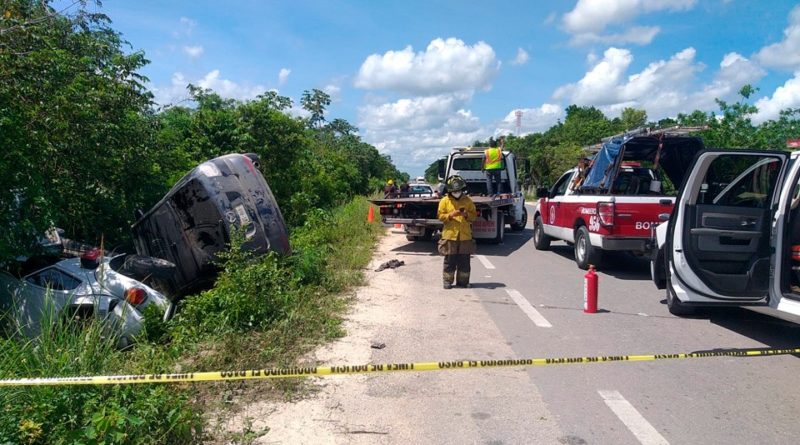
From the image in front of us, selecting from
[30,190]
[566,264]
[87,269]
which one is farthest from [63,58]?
[566,264]

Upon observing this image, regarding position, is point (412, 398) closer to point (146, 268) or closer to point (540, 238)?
point (146, 268)

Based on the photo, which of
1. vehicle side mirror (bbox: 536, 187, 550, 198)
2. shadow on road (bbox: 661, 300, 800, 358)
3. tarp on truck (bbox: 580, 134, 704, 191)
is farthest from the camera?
vehicle side mirror (bbox: 536, 187, 550, 198)

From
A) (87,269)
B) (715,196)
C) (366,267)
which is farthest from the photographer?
(366,267)

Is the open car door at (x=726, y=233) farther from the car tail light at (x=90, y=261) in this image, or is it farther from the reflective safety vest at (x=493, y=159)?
the reflective safety vest at (x=493, y=159)

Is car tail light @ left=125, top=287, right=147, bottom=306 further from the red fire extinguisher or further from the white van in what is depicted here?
the white van

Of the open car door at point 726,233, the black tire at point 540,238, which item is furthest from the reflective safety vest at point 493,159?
the open car door at point 726,233

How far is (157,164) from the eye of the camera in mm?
9484

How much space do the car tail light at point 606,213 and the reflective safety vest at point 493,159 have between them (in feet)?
18.7

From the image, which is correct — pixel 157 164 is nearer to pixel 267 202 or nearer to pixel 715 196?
pixel 267 202

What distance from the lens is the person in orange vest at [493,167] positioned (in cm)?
1468

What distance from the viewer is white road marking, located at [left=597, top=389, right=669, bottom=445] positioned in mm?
3689

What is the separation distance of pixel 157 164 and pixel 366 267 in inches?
161

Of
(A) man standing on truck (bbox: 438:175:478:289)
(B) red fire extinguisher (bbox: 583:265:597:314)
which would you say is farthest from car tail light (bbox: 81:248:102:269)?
(B) red fire extinguisher (bbox: 583:265:597:314)

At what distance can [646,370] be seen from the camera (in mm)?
5035
